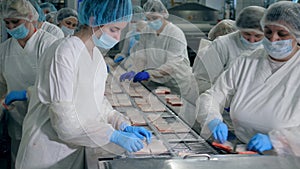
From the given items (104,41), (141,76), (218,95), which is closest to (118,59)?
(141,76)

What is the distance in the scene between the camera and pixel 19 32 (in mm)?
2449

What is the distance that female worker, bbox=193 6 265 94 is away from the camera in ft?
7.94

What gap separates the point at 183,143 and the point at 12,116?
1443 millimetres

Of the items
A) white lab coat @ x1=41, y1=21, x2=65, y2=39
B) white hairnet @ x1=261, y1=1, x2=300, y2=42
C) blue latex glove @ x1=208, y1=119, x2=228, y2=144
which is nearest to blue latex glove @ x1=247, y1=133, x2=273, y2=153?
blue latex glove @ x1=208, y1=119, x2=228, y2=144

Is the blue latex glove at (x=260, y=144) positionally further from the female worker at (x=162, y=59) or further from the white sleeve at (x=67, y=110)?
the female worker at (x=162, y=59)

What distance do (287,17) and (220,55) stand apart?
99 cm

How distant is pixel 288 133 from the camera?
5.52 ft

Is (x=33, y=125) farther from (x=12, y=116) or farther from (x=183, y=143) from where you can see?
(x=12, y=116)

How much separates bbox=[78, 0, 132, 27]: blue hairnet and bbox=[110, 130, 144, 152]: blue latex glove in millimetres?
463

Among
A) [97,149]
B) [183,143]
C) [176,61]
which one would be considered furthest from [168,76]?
[97,149]

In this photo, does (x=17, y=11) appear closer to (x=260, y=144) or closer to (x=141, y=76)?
(x=141, y=76)

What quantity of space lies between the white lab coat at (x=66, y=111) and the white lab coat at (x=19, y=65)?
0.95m

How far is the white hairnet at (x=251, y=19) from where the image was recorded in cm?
239

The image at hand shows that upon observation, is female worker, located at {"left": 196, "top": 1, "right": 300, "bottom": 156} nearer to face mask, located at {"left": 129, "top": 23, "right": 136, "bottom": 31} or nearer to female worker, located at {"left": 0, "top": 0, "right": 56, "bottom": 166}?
face mask, located at {"left": 129, "top": 23, "right": 136, "bottom": 31}
